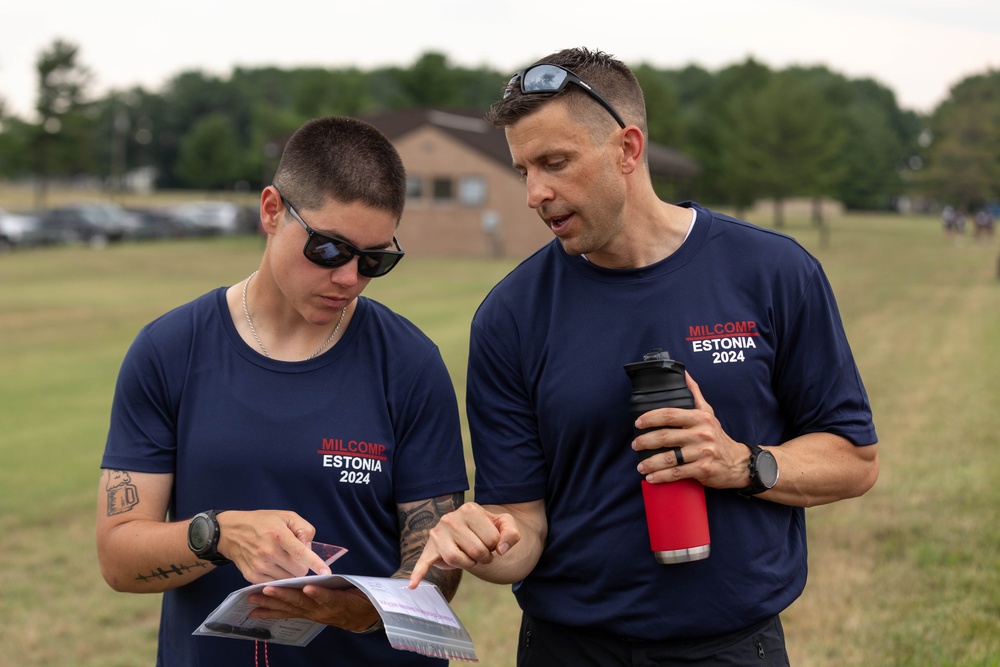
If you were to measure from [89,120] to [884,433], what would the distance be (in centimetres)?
7451

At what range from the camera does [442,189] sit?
52406 millimetres

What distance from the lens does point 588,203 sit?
3182 mm

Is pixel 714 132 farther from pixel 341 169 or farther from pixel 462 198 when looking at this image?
pixel 341 169

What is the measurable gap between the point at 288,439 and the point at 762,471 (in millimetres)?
1298

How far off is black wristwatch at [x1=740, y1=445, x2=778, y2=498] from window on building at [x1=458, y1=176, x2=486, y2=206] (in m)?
48.7

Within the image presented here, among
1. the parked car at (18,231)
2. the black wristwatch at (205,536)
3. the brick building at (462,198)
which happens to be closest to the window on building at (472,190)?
the brick building at (462,198)

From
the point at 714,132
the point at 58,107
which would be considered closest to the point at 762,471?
the point at 58,107

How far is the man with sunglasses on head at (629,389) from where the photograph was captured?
3137mm

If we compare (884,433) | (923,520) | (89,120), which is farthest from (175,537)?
(89,120)

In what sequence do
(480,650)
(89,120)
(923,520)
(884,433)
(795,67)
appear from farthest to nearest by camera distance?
(795,67), (89,120), (884,433), (923,520), (480,650)

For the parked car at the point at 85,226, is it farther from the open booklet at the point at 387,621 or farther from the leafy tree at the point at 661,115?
the open booklet at the point at 387,621

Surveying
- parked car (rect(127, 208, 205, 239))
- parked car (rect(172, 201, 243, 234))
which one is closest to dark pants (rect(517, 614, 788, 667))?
parked car (rect(127, 208, 205, 239))

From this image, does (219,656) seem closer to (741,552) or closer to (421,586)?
(421,586)

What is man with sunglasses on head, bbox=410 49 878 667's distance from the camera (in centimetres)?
314
